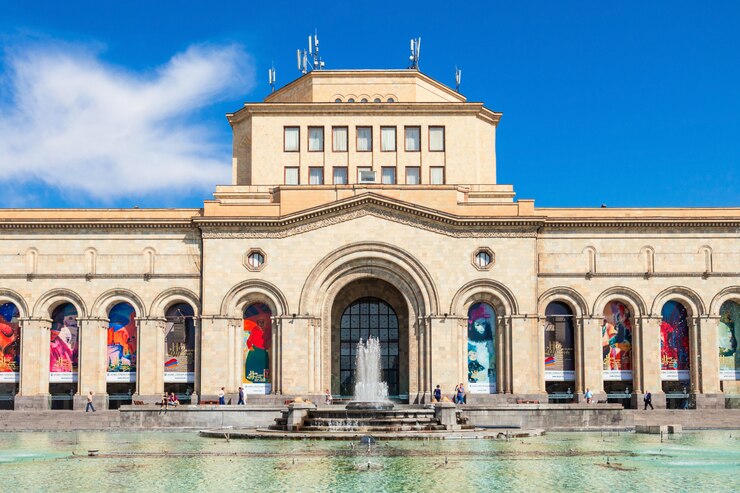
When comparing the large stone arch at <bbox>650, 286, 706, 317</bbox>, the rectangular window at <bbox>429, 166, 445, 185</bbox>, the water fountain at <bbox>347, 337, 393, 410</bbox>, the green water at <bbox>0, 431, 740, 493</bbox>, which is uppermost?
the rectangular window at <bbox>429, 166, 445, 185</bbox>

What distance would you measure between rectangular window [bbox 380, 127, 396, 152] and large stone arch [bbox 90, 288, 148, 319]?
46.2 ft

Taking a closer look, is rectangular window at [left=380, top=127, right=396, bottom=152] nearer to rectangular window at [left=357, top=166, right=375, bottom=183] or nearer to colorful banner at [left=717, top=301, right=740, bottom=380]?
rectangular window at [left=357, top=166, right=375, bottom=183]

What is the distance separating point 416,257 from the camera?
1884 inches

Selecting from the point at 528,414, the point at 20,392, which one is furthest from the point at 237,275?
the point at 528,414

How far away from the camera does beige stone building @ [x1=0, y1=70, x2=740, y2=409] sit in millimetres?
47562

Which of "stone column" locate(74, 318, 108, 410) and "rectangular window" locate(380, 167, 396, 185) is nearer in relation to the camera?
"stone column" locate(74, 318, 108, 410)

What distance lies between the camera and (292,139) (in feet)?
172

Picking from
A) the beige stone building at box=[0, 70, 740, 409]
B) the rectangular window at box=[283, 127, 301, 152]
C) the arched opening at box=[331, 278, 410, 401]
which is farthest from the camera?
the rectangular window at box=[283, 127, 301, 152]

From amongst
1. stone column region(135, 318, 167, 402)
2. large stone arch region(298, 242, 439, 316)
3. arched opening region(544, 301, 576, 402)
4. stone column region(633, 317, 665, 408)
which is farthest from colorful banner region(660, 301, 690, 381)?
stone column region(135, 318, 167, 402)

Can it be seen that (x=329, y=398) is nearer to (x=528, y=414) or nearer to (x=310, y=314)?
(x=310, y=314)

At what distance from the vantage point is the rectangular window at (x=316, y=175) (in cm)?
5216

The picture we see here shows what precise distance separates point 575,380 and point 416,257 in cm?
939

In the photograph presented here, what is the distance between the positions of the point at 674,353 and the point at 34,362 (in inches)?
1166

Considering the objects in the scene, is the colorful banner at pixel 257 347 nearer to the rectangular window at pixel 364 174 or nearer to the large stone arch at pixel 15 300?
the rectangular window at pixel 364 174
